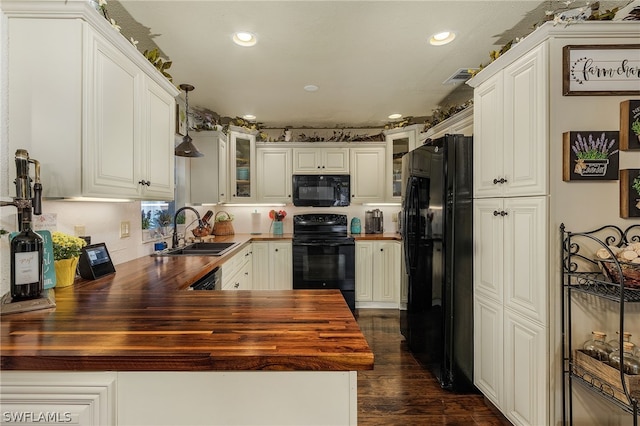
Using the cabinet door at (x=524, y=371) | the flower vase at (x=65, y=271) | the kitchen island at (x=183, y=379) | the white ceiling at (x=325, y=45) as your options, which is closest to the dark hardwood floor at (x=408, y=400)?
the cabinet door at (x=524, y=371)

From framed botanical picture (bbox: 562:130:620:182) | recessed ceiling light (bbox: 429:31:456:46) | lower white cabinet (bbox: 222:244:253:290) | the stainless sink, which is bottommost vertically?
lower white cabinet (bbox: 222:244:253:290)

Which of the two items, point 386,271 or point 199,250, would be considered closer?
point 199,250

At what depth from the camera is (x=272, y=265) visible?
3.91 m

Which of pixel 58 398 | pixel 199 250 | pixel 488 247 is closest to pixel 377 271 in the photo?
pixel 488 247

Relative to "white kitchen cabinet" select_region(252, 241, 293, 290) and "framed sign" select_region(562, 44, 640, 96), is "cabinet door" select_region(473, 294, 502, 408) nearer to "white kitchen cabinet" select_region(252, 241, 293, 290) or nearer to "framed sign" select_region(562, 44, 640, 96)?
"framed sign" select_region(562, 44, 640, 96)

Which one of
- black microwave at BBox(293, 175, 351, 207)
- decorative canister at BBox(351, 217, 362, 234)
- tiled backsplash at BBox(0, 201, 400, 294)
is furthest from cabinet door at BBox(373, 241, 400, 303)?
tiled backsplash at BBox(0, 201, 400, 294)

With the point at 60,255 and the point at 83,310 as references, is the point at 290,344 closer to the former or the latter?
the point at 83,310

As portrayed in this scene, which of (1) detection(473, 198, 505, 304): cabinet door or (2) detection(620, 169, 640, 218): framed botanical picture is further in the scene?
(1) detection(473, 198, 505, 304): cabinet door

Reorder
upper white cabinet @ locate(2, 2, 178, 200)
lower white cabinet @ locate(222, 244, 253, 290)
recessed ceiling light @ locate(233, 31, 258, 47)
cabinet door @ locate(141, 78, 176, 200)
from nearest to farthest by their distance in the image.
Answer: upper white cabinet @ locate(2, 2, 178, 200) < cabinet door @ locate(141, 78, 176, 200) < recessed ceiling light @ locate(233, 31, 258, 47) < lower white cabinet @ locate(222, 244, 253, 290)

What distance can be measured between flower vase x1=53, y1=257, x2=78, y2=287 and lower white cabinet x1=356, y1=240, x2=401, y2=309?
294cm

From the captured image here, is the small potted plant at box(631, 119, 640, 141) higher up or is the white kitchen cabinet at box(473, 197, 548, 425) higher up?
the small potted plant at box(631, 119, 640, 141)

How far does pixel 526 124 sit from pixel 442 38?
0.97 m

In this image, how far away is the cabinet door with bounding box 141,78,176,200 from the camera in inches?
72.2

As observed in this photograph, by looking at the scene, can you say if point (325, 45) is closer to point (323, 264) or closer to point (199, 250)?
point (199, 250)
